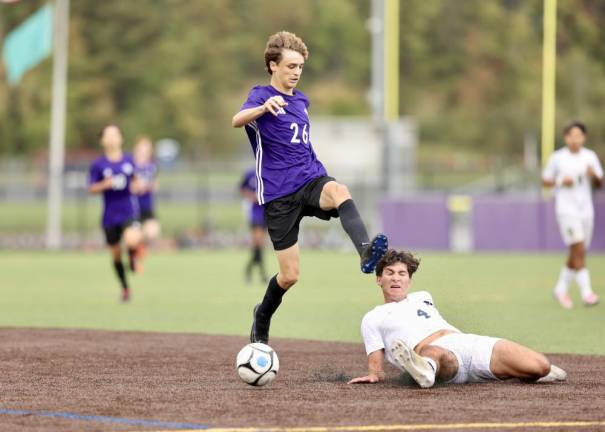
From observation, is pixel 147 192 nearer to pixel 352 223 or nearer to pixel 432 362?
pixel 352 223

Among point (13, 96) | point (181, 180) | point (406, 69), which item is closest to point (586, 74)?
point (406, 69)

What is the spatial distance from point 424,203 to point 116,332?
57.9 ft

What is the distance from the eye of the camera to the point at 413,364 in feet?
27.5

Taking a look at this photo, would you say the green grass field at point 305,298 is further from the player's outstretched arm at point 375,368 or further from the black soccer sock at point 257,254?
the player's outstretched arm at point 375,368

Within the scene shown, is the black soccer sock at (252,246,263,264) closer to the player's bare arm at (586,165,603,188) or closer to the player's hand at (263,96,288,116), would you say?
the player's bare arm at (586,165,603,188)

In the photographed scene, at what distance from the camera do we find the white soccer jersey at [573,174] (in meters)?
15.5

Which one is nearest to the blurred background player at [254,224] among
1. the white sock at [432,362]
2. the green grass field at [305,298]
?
the green grass field at [305,298]

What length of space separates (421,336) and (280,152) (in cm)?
186

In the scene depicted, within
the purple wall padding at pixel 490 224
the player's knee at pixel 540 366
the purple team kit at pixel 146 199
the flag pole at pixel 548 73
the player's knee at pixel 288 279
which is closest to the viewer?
the player's knee at pixel 540 366

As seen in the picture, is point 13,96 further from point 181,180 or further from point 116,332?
point 116,332

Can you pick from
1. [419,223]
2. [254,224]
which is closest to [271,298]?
[254,224]

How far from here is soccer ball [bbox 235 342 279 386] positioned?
28.3ft

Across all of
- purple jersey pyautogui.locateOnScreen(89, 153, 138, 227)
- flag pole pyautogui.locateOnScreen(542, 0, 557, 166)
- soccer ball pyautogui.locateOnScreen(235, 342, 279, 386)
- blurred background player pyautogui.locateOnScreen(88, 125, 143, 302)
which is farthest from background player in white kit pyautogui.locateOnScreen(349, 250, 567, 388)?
flag pole pyautogui.locateOnScreen(542, 0, 557, 166)

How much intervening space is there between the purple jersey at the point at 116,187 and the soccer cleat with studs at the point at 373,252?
9.04 meters
